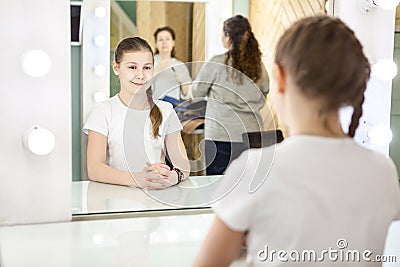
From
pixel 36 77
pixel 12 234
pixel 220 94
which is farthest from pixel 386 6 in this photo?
pixel 12 234

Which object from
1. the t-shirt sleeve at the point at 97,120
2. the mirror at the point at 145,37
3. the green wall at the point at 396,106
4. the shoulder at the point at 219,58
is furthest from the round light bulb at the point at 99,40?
the green wall at the point at 396,106

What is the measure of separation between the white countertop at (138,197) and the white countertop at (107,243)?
0.04 metres

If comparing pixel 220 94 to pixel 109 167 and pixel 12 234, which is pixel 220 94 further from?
pixel 12 234

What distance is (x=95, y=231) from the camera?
3.73ft

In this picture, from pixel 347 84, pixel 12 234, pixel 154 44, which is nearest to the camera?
pixel 347 84

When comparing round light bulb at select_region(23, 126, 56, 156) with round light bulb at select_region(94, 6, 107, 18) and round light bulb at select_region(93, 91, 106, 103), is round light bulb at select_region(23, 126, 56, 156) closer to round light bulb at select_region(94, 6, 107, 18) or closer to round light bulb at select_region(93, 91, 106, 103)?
round light bulb at select_region(93, 91, 106, 103)

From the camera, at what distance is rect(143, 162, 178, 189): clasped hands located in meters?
1.25

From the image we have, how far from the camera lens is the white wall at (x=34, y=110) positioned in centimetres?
110

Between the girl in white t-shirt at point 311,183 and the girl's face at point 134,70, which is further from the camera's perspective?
the girl's face at point 134,70

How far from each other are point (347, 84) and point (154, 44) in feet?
1.98

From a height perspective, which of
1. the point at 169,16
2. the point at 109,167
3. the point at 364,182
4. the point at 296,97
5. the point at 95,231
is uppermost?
the point at 169,16

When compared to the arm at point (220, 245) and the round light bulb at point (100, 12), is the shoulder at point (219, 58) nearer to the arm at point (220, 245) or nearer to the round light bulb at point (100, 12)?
the round light bulb at point (100, 12)

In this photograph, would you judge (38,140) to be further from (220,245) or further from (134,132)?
(220,245)

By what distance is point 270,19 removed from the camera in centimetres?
126
